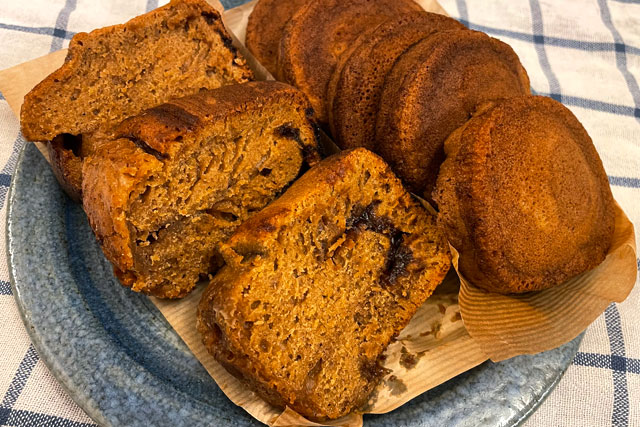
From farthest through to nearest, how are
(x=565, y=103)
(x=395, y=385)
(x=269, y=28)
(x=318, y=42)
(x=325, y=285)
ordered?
1. (x=565, y=103)
2. (x=269, y=28)
3. (x=318, y=42)
4. (x=395, y=385)
5. (x=325, y=285)

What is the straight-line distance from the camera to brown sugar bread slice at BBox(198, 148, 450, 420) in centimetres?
205

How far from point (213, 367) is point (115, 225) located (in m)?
0.70

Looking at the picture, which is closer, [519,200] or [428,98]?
[519,200]

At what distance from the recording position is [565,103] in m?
4.07

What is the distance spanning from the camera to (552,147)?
97.8 inches

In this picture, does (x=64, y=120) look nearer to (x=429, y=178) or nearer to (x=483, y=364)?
(x=429, y=178)

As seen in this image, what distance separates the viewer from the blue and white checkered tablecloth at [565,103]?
245 centimetres

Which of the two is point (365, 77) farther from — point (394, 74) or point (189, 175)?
point (189, 175)

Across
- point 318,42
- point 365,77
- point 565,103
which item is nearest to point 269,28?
point 318,42

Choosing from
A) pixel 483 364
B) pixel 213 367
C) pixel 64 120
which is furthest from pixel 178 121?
pixel 483 364

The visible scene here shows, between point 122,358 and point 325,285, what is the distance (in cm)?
86

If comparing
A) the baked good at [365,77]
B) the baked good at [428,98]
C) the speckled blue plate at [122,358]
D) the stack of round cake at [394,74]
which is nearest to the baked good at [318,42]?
the stack of round cake at [394,74]

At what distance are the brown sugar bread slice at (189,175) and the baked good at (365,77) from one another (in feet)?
0.66

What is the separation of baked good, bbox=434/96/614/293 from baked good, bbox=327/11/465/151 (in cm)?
46
